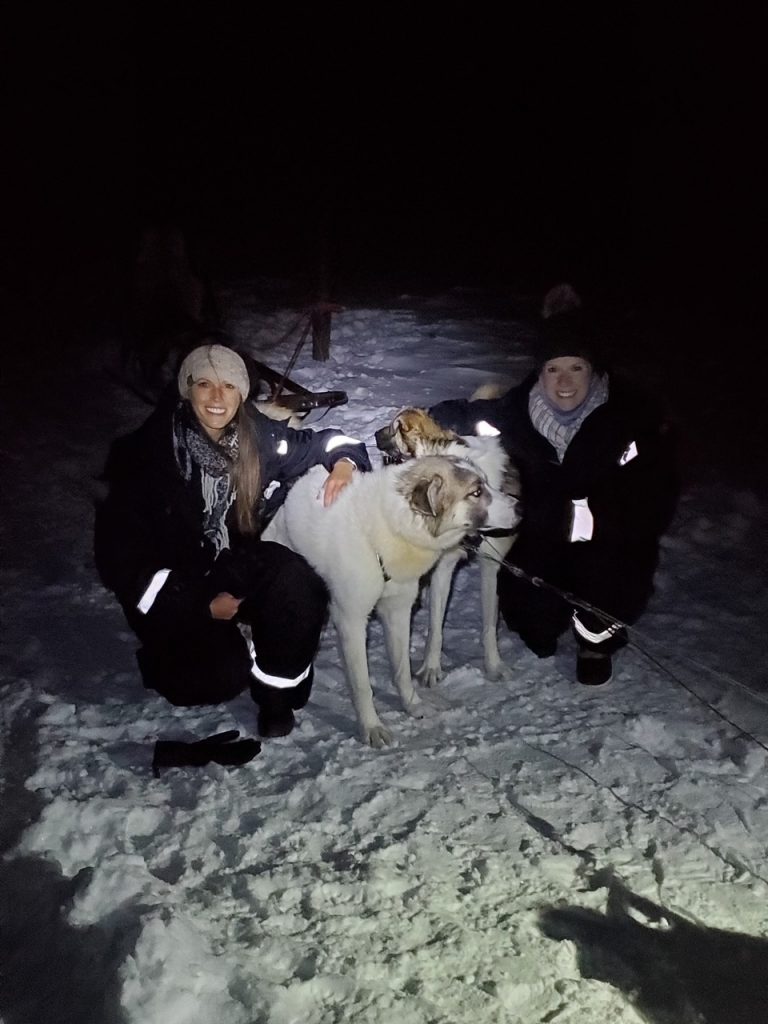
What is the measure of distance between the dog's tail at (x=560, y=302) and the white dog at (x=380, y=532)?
35.9 inches

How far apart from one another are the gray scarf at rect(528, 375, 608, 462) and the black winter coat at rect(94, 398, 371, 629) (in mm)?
1077

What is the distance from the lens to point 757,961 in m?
2.31

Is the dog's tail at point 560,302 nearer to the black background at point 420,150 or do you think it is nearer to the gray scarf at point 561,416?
the gray scarf at point 561,416

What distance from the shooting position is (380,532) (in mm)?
3053

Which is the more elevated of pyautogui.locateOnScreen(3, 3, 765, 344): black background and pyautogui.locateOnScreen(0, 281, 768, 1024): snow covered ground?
pyautogui.locateOnScreen(3, 3, 765, 344): black background

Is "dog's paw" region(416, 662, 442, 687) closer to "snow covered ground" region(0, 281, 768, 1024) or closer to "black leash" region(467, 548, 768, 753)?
"snow covered ground" region(0, 281, 768, 1024)

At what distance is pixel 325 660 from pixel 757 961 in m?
1.96

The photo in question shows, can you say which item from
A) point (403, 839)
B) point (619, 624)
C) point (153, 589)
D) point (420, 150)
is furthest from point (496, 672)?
point (420, 150)

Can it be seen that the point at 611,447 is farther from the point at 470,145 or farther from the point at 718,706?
the point at 470,145

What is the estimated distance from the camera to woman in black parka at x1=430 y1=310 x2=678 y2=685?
3.45 meters

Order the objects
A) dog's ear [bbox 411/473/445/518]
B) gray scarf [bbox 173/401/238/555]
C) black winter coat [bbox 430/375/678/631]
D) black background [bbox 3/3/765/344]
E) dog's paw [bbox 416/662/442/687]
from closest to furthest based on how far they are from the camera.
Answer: dog's ear [bbox 411/473/445/518] < gray scarf [bbox 173/401/238/555] < black winter coat [bbox 430/375/678/631] < dog's paw [bbox 416/662/442/687] < black background [bbox 3/3/765/344]

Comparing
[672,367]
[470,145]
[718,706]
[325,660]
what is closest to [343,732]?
[325,660]

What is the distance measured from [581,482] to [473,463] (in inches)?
23.5

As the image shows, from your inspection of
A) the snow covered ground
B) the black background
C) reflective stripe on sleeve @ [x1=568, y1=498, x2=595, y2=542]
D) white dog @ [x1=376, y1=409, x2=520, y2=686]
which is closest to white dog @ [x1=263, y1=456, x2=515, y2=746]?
white dog @ [x1=376, y1=409, x2=520, y2=686]
